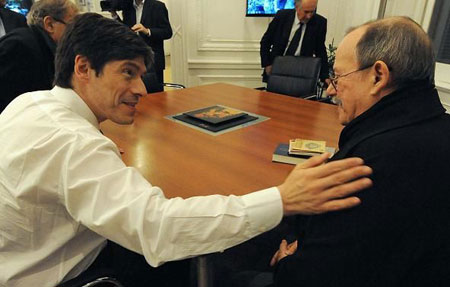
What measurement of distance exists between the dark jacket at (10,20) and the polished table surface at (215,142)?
144 centimetres

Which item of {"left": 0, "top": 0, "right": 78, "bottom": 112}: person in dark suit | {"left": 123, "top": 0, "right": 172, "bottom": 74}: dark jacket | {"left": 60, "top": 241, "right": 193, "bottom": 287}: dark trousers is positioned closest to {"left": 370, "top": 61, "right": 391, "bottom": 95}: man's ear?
{"left": 60, "top": 241, "right": 193, "bottom": 287}: dark trousers

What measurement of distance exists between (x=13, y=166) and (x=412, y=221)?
983mm

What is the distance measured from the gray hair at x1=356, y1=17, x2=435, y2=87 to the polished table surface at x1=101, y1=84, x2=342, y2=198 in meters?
0.60

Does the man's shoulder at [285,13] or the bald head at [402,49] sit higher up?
the man's shoulder at [285,13]

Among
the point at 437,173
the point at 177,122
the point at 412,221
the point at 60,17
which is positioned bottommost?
the point at 177,122

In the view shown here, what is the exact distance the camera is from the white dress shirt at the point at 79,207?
2.54 ft

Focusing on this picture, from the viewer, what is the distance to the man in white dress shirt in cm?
78

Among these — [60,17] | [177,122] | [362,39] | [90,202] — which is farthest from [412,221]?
[60,17]

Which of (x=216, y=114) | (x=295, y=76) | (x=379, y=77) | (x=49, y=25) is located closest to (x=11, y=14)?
(x=49, y=25)

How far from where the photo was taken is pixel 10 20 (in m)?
2.84

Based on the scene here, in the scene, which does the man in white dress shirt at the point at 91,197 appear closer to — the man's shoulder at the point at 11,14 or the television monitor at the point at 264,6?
the man's shoulder at the point at 11,14

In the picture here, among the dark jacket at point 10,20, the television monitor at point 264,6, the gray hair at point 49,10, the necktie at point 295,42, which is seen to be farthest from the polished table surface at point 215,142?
the television monitor at point 264,6

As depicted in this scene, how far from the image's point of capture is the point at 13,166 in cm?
83

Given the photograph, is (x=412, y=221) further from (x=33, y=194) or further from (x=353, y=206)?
(x=33, y=194)
